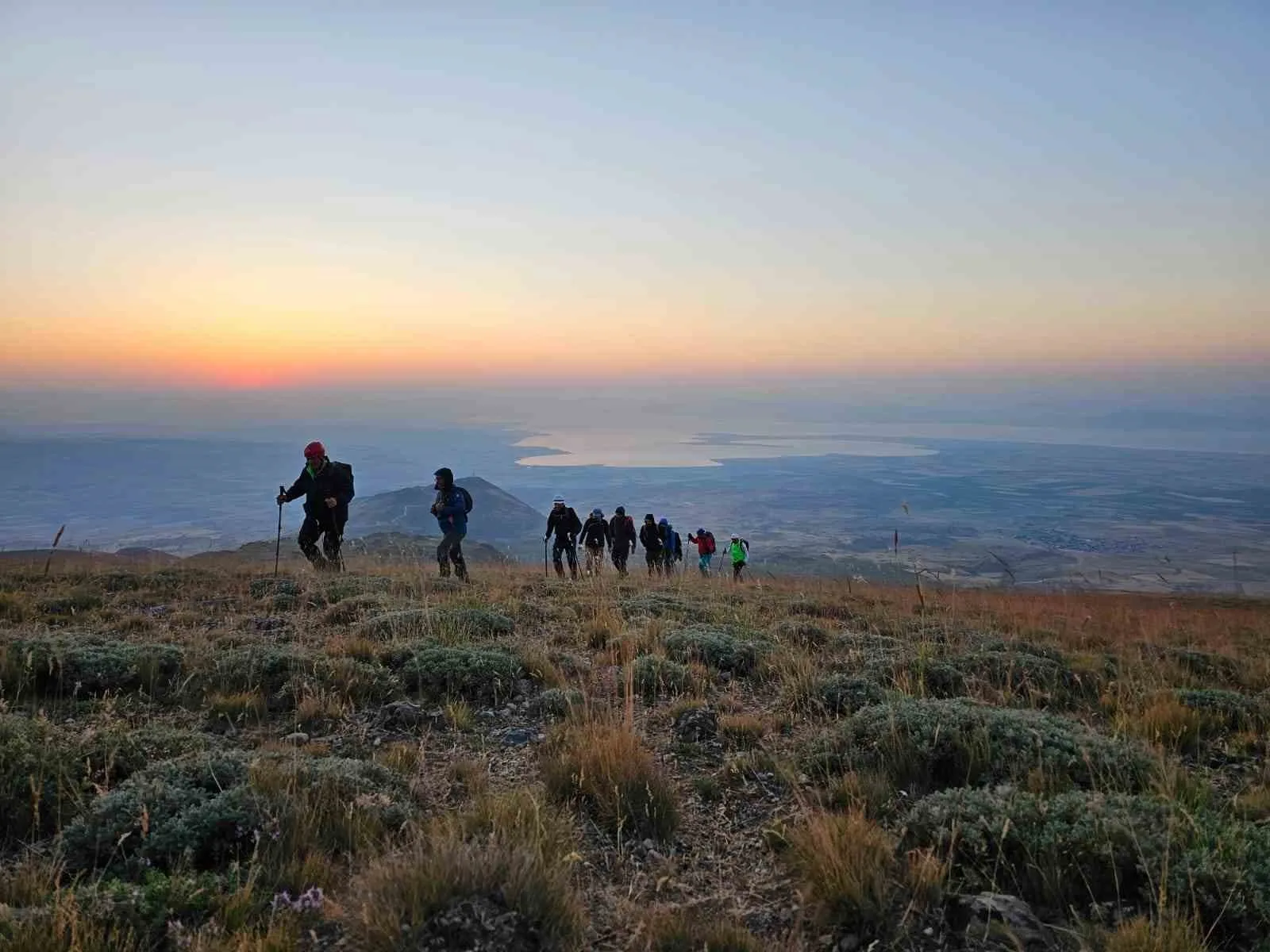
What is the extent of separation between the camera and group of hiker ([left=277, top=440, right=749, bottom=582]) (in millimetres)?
12461

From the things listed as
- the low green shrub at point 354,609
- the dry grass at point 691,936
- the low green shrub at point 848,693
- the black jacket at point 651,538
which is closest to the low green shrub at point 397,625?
the low green shrub at point 354,609

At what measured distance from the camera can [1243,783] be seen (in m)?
4.38

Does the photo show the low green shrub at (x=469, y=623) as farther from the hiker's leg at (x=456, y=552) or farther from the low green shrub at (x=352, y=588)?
the hiker's leg at (x=456, y=552)

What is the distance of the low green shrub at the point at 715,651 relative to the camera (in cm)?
697

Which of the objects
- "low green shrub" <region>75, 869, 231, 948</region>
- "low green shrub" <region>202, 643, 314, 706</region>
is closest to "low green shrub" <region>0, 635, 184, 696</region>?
"low green shrub" <region>202, 643, 314, 706</region>

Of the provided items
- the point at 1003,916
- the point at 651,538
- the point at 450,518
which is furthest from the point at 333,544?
the point at 1003,916

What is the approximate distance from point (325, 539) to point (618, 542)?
7935mm

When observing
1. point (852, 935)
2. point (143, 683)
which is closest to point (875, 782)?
point (852, 935)

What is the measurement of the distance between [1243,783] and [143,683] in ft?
27.0

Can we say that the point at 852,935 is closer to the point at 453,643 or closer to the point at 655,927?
the point at 655,927

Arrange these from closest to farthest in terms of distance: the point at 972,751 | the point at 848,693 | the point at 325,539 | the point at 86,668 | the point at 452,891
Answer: the point at 452,891 < the point at 972,751 < the point at 86,668 < the point at 848,693 < the point at 325,539

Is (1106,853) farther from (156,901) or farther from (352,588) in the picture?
(352,588)

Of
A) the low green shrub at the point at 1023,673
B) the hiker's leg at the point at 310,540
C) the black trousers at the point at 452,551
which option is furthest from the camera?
the black trousers at the point at 452,551

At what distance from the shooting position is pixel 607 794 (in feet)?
12.6
